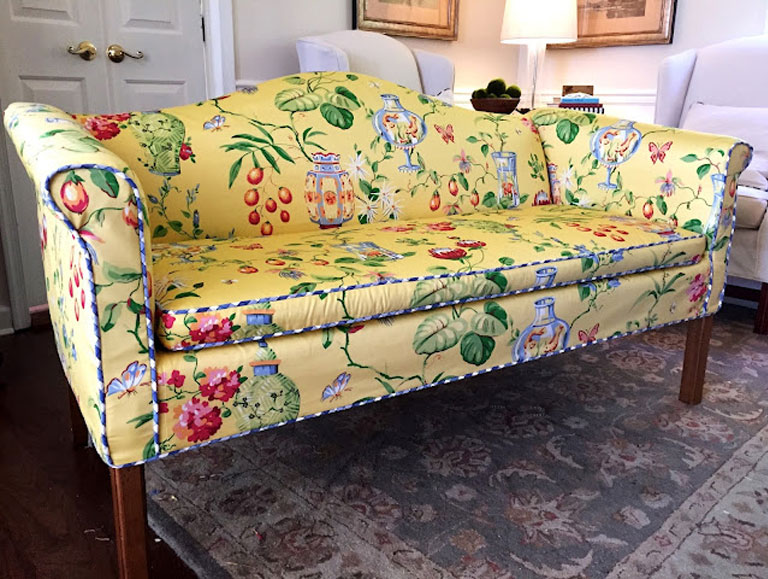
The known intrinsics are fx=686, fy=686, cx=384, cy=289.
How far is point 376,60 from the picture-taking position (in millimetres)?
2941

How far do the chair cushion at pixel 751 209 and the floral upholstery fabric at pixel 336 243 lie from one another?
680mm

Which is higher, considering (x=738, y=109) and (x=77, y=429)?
(x=738, y=109)

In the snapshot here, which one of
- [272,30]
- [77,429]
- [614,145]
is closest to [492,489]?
[77,429]

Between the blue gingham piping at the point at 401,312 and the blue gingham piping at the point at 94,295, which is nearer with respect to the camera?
the blue gingham piping at the point at 94,295

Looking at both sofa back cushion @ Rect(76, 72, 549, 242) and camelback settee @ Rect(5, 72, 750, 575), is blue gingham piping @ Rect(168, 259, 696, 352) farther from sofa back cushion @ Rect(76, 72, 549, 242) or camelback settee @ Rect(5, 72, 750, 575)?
sofa back cushion @ Rect(76, 72, 549, 242)

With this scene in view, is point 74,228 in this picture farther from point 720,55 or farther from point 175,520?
point 720,55

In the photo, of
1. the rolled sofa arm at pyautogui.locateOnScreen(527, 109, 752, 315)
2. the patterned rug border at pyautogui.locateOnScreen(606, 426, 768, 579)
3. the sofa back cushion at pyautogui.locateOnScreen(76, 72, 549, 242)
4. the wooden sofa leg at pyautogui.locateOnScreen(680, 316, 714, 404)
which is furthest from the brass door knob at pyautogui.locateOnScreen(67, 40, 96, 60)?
the patterned rug border at pyautogui.locateOnScreen(606, 426, 768, 579)

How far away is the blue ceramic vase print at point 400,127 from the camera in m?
1.94

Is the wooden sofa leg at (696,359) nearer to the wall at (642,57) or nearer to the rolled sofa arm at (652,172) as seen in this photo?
the rolled sofa arm at (652,172)

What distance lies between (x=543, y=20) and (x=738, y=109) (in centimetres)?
98

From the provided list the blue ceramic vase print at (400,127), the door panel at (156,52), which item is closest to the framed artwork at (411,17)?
the door panel at (156,52)

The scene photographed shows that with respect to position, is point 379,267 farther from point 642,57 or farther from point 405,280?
point 642,57

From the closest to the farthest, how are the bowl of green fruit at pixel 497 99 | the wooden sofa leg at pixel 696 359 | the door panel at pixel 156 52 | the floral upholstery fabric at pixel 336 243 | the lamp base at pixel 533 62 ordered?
the floral upholstery fabric at pixel 336 243
the wooden sofa leg at pixel 696 359
the door panel at pixel 156 52
the bowl of green fruit at pixel 497 99
the lamp base at pixel 533 62

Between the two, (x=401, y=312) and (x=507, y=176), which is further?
(x=507, y=176)
